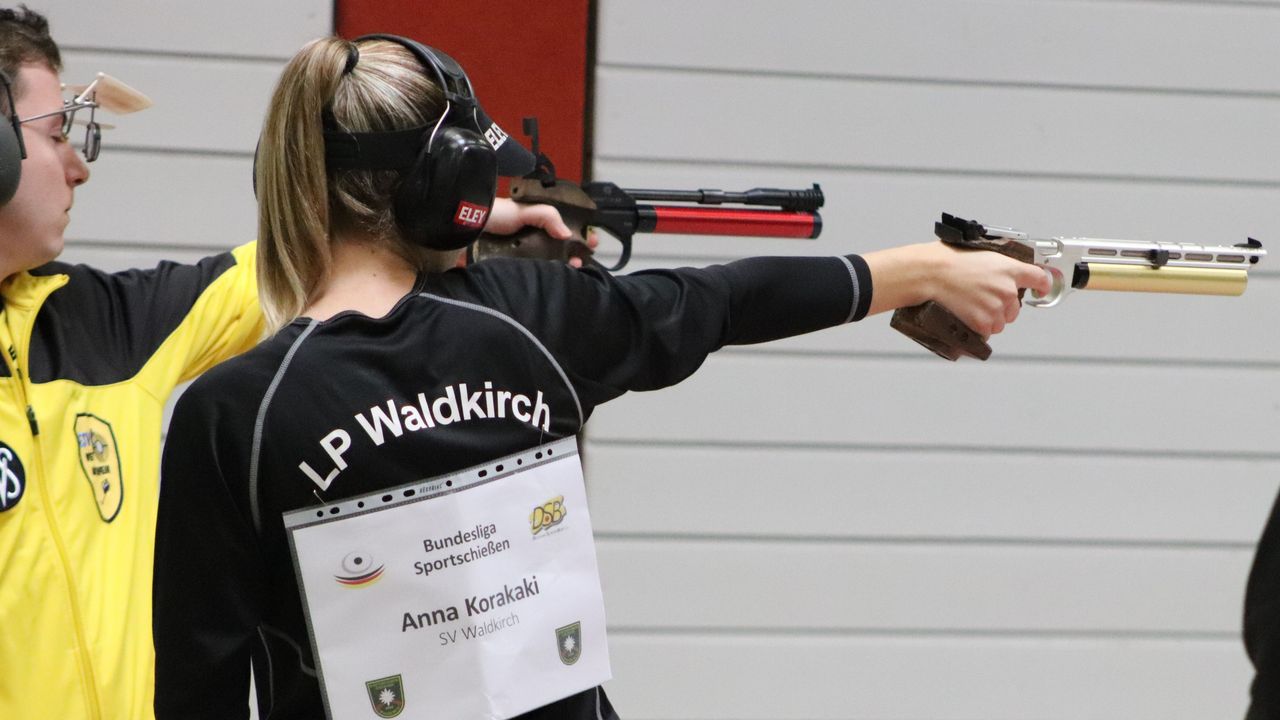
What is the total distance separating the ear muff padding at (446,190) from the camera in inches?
59.3

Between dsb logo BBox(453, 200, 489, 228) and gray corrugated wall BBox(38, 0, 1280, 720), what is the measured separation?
175 cm

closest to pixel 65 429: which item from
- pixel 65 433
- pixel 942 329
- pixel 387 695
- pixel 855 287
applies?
pixel 65 433

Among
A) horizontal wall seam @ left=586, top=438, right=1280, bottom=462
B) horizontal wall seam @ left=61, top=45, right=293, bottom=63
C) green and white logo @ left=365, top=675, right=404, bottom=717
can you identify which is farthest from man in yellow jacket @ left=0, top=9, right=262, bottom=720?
horizontal wall seam @ left=586, top=438, right=1280, bottom=462

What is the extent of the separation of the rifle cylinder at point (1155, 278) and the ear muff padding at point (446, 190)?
3.44ft

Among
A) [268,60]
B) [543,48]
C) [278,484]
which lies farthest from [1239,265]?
[268,60]

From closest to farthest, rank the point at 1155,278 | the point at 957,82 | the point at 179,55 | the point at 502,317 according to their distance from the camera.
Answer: the point at 502,317
the point at 1155,278
the point at 179,55
the point at 957,82

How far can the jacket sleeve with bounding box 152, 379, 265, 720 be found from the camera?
1430 millimetres

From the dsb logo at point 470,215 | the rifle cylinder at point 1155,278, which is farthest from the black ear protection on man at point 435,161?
the rifle cylinder at point 1155,278

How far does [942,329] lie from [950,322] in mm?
17

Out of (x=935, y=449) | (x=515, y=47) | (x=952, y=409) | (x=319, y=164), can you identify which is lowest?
(x=935, y=449)

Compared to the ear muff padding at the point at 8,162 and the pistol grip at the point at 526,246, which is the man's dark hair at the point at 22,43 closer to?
the ear muff padding at the point at 8,162

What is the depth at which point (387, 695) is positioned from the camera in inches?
59.6

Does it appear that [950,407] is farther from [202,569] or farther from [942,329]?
[202,569]

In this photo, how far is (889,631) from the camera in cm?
349
